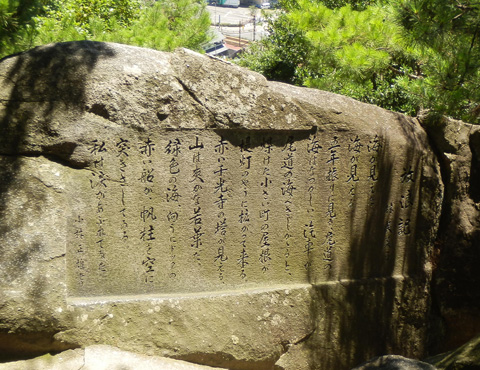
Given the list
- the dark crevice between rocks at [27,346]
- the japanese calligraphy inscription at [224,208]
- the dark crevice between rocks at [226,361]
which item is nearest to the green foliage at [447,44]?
the japanese calligraphy inscription at [224,208]

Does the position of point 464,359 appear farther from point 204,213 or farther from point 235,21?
point 235,21

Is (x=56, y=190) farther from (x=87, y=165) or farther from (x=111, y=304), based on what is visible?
(x=111, y=304)

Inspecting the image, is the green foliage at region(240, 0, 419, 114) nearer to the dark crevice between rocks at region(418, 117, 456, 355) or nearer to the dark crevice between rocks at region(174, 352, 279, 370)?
the dark crevice between rocks at region(418, 117, 456, 355)

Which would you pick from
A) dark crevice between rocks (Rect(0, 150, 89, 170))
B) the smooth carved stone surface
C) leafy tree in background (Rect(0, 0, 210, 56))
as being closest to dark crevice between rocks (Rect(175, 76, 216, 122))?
the smooth carved stone surface

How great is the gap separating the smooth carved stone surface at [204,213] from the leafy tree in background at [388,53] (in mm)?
549

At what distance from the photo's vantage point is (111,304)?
11.2 ft

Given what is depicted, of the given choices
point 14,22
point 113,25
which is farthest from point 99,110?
point 113,25

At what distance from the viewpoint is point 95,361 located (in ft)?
10.9

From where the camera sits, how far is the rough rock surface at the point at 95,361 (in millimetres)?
3251

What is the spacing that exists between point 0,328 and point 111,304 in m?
0.70

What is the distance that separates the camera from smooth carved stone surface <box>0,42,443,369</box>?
3.24m

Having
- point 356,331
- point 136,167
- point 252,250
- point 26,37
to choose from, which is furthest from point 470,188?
point 26,37

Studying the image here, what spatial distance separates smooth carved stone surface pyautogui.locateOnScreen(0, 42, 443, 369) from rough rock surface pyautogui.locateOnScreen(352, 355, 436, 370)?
30.3 inches

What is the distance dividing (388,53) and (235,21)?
645 centimetres
